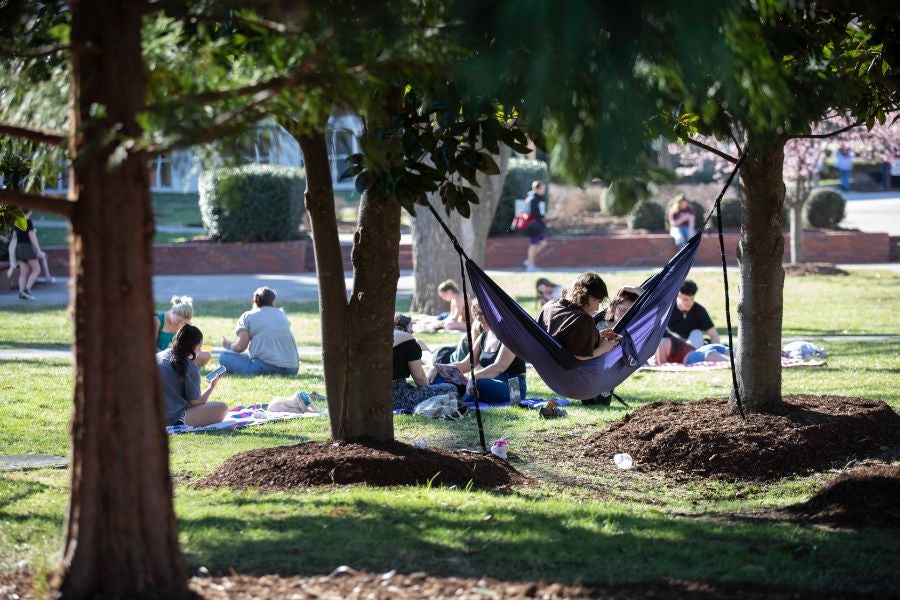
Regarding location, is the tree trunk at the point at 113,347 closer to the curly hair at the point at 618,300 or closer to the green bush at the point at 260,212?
the curly hair at the point at 618,300

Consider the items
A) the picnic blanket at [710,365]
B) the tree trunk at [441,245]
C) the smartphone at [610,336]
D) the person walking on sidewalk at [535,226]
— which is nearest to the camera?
the smartphone at [610,336]

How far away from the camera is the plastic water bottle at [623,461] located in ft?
24.3

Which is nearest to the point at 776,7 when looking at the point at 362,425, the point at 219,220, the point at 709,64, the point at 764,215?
the point at 709,64

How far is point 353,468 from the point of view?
247 inches

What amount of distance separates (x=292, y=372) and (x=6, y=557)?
647 cm

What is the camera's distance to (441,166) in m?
5.73

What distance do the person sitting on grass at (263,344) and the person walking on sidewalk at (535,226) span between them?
10526 millimetres

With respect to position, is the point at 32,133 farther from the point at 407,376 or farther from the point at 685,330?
the point at 685,330

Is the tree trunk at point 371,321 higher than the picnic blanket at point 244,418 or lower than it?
higher

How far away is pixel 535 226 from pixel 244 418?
12.6 meters

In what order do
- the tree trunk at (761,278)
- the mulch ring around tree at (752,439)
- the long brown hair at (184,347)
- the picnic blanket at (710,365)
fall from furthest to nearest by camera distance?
1. the picnic blanket at (710,365)
2. the long brown hair at (184,347)
3. the tree trunk at (761,278)
4. the mulch ring around tree at (752,439)

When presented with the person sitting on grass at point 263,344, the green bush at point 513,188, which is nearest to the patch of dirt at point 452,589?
the person sitting on grass at point 263,344

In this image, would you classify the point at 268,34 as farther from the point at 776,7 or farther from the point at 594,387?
the point at 594,387

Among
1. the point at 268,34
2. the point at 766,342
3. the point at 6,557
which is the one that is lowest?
the point at 6,557
